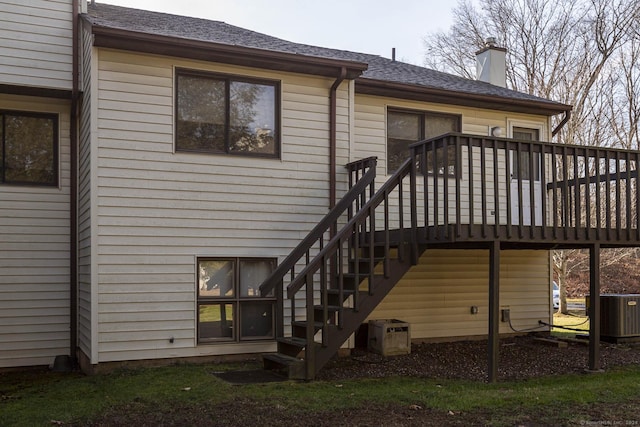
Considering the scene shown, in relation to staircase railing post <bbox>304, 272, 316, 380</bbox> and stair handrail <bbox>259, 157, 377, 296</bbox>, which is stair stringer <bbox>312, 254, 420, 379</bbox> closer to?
staircase railing post <bbox>304, 272, 316, 380</bbox>

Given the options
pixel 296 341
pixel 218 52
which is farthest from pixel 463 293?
pixel 218 52

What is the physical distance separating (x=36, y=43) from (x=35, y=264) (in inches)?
119

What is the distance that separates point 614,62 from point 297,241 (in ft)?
56.1

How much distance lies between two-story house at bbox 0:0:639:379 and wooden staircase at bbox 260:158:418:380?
0.09ft

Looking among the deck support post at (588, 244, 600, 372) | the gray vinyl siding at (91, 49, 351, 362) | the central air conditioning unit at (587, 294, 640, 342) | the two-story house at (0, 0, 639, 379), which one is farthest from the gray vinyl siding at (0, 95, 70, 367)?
the central air conditioning unit at (587, 294, 640, 342)

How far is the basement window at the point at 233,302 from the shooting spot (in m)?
8.30

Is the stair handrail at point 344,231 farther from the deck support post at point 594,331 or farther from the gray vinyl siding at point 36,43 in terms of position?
the gray vinyl siding at point 36,43

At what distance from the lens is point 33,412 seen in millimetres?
5875

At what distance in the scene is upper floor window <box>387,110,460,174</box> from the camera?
10188 millimetres

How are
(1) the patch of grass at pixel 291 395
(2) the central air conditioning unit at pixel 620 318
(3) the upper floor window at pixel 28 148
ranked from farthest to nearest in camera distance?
(2) the central air conditioning unit at pixel 620 318 → (3) the upper floor window at pixel 28 148 → (1) the patch of grass at pixel 291 395

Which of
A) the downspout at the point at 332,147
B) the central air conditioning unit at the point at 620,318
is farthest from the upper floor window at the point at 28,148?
the central air conditioning unit at the point at 620,318

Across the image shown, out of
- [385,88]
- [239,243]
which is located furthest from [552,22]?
[239,243]

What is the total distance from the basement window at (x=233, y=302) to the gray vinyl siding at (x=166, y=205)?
0.14 meters

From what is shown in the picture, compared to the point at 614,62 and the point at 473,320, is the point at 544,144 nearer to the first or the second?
the point at 473,320
